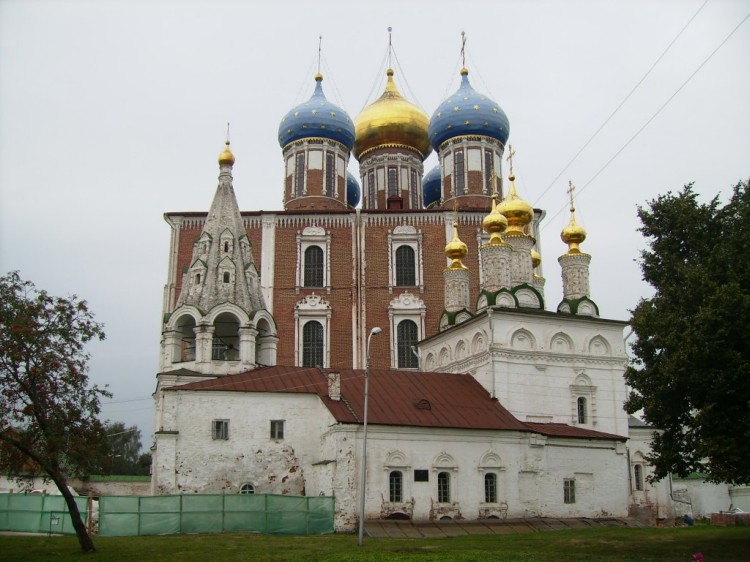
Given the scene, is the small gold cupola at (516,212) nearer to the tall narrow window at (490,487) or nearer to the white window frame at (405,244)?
the white window frame at (405,244)

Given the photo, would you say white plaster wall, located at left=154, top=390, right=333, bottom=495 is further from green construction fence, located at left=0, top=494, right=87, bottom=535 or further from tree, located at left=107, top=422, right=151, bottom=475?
tree, located at left=107, top=422, right=151, bottom=475

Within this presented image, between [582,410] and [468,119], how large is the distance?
18.2 meters

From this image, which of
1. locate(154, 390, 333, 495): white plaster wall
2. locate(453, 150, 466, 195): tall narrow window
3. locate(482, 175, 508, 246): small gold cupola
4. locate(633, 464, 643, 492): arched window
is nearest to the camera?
locate(154, 390, 333, 495): white plaster wall

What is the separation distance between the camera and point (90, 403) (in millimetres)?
18438

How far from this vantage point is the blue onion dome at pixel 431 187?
48812 millimetres

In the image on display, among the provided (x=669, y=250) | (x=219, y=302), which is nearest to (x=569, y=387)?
(x=669, y=250)

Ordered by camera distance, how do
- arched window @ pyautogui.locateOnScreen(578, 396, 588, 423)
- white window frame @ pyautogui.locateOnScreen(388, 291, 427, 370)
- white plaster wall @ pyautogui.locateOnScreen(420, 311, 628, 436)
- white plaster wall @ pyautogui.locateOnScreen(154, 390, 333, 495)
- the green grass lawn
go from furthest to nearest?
white window frame @ pyautogui.locateOnScreen(388, 291, 427, 370) → arched window @ pyautogui.locateOnScreen(578, 396, 588, 423) → white plaster wall @ pyautogui.locateOnScreen(420, 311, 628, 436) → white plaster wall @ pyautogui.locateOnScreen(154, 390, 333, 495) → the green grass lawn

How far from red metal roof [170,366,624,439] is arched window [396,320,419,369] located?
27.8 ft

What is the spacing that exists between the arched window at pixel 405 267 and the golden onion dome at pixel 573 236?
322 inches

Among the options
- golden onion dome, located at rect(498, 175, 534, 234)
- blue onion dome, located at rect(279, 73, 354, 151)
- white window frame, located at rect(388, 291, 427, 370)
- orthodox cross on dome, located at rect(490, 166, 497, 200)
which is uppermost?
blue onion dome, located at rect(279, 73, 354, 151)

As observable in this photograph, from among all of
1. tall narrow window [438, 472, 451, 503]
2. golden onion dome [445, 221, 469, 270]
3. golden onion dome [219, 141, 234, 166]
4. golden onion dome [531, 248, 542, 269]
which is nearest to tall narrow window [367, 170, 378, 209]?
golden onion dome [445, 221, 469, 270]

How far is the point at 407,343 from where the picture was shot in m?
37.5

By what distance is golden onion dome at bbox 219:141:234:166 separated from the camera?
99.7 feet

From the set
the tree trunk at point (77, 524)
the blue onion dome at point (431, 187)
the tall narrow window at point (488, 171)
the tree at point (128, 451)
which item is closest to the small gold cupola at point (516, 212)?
the tall narrow window at point (488, 171)
